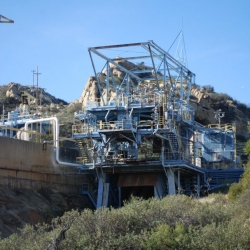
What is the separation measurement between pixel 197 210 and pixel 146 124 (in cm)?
1872

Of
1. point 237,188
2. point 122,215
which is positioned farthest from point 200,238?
point 237,188

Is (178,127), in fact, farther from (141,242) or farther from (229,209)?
(141,242)

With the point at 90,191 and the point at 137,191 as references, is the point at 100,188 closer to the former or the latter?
the point at 90,191

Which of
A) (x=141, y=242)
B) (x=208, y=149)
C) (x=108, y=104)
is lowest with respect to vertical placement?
(x=141, y=242)

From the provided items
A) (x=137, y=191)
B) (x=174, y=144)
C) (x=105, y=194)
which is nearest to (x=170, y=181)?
(x=174, y=144)

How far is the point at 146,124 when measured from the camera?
48000 millimetres

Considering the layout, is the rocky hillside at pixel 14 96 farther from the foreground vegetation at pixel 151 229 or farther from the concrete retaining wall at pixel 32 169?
the foreground vegetation at pixel 151 229

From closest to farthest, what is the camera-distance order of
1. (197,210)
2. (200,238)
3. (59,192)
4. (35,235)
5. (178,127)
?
(200,238)
(35,235)
(197,210)
(59,192)
(178,127)

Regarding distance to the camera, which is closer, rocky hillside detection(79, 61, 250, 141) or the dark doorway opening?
the dark doorway opening

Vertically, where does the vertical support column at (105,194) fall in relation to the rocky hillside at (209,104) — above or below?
below

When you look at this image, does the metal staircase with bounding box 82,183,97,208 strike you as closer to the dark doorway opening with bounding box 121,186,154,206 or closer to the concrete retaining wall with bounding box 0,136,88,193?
the concrete retaining wall with bounding box 0,136,88,193

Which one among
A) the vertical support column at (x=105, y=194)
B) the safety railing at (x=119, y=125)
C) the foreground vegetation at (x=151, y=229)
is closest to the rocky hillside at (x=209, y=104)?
the safety railing at (x=119, y=125)

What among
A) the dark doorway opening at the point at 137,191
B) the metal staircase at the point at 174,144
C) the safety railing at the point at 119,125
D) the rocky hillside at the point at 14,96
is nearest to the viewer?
the safety railing at the point at 119,125

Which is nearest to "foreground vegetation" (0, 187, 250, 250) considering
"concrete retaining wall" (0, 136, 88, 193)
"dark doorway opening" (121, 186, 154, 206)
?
"concrete retaining wall" (0, 136, 88, 193)
